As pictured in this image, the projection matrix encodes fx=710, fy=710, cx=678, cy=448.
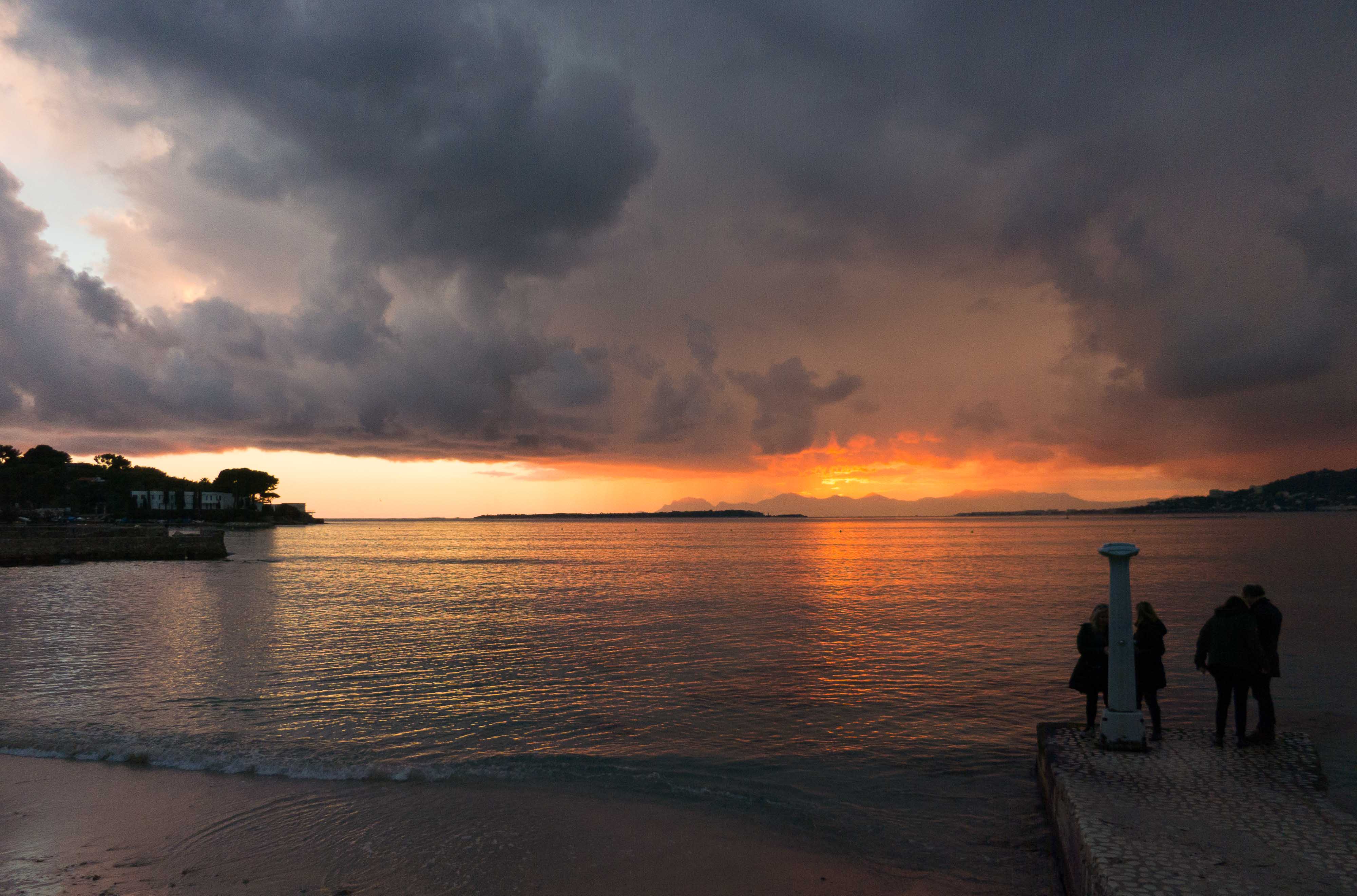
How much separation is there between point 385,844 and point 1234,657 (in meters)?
12.0

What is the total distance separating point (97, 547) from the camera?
78.4 meters

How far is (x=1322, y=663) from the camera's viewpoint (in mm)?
20250

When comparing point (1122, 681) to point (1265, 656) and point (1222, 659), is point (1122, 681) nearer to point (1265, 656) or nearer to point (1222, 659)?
point (1222, 659)

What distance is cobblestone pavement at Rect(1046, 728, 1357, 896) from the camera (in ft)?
20.7

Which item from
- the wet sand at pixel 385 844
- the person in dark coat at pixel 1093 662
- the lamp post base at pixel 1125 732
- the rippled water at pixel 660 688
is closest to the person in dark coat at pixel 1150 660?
the person in dark coat at pixel 1093 662

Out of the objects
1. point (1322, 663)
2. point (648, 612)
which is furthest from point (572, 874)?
point (648, 612)

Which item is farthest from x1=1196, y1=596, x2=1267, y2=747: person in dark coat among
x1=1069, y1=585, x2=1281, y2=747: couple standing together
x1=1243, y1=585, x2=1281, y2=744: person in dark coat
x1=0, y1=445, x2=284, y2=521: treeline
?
x1=0, y1=445, x2=284, y2=521: treeline

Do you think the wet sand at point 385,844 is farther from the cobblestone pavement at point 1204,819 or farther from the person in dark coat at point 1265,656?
the person in dark coat at point 1265,656

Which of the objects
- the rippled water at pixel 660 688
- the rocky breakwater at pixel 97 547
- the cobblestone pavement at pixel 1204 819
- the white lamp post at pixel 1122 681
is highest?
the white lamp post at pixel 1122 681

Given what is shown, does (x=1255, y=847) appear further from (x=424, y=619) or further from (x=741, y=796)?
(x=424, y=619)

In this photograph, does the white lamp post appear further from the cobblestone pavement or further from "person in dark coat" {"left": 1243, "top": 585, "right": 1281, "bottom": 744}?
"person in dark coat" {"left": 1243, "top": 585, "right": 1281, "bottom": 744}

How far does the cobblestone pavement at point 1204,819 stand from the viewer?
6.30 meters

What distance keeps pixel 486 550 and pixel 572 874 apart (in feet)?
362

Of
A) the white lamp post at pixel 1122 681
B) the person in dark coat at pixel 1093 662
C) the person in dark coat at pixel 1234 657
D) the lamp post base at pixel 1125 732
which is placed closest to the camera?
the white lamp post at pixel 1122 681
